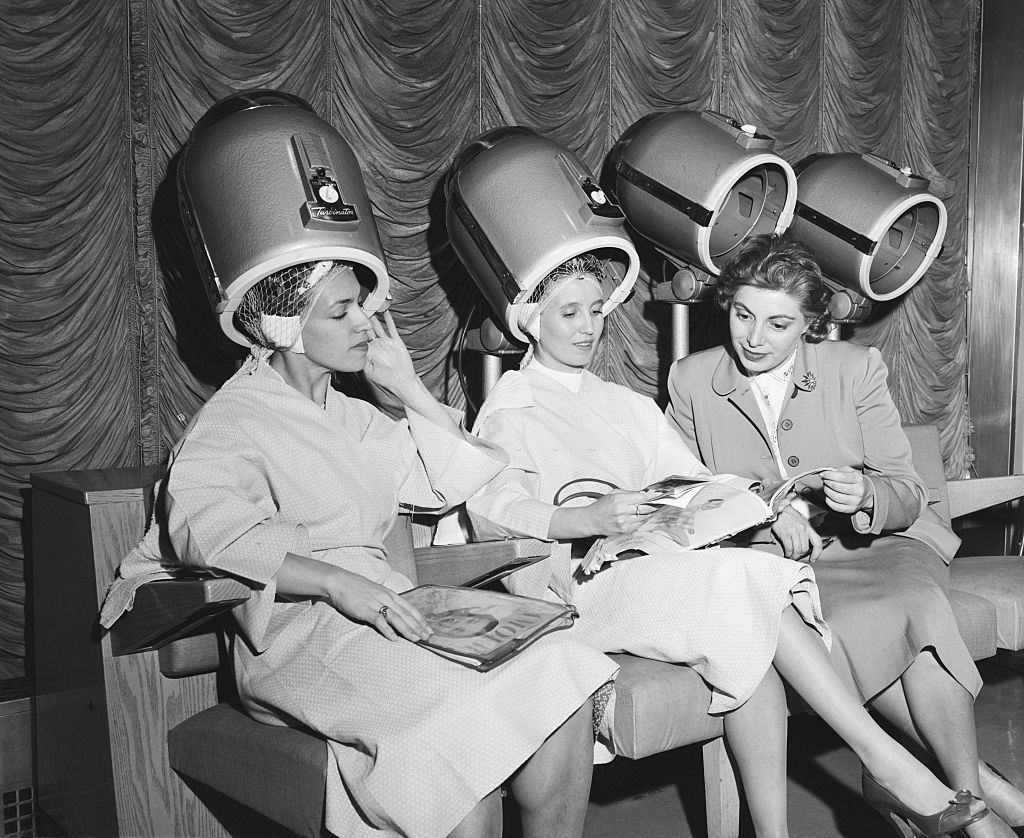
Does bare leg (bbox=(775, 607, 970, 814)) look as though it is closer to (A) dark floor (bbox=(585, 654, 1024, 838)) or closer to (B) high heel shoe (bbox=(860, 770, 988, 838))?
(B) high heel shoe (bbox=(860, 770, 988, 838))

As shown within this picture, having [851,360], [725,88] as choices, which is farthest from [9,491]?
[725,88]

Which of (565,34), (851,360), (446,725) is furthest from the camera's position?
(565,34)

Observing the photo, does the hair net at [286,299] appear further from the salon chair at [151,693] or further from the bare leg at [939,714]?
the bare leg at [939,714]

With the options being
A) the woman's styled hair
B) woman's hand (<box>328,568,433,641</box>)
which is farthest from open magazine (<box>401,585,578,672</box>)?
the woman's styled hair

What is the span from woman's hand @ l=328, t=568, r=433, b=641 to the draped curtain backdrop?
1.33 metres

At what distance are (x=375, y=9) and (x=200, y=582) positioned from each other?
6.80ft

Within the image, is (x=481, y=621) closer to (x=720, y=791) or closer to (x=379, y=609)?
(x=379, y=609)

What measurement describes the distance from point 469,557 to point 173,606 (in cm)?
69

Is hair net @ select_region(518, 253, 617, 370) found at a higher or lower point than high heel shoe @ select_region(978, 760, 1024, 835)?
higher

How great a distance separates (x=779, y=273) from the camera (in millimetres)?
2496

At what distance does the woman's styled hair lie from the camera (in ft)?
8.21

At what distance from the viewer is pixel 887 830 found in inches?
95.9

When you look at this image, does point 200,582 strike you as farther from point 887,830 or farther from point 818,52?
point 818,52

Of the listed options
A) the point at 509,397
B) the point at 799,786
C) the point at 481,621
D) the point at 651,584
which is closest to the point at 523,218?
the point at 509,397
